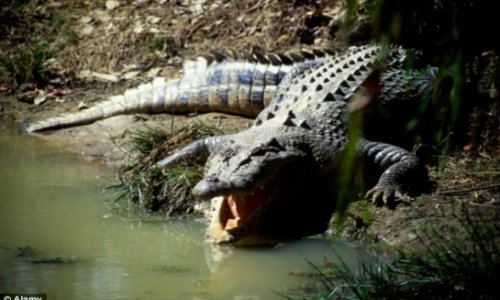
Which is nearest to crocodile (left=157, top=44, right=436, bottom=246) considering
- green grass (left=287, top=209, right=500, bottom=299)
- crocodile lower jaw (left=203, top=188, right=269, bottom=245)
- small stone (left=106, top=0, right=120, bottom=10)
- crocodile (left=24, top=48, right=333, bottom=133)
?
crocodile lower jaw (left=203, top=188, right=269, bottom=245)

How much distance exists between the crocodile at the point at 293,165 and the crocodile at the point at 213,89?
121cm

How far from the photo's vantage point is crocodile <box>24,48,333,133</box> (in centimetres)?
877

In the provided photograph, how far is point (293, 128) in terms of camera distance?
21.9 feet

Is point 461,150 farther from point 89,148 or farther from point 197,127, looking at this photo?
point 89,148

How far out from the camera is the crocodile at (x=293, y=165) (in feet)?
19.2

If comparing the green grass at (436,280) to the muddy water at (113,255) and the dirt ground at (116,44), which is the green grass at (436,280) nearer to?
the muddy water at (113,255)

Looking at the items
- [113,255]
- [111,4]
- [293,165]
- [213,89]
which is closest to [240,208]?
[293,165]

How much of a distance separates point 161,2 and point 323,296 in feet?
25.0

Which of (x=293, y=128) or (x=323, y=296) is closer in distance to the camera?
(x=323, y=296)

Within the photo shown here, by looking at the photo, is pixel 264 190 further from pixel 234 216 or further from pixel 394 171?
pixel 394 171

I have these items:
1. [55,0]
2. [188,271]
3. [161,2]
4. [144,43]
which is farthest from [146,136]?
[55,0]

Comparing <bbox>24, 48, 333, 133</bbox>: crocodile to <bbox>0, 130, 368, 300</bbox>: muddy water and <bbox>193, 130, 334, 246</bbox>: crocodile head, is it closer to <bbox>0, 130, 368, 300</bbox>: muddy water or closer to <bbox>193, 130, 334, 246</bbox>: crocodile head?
<bbox>0, 130, 368, 300</bbox>: muddy water

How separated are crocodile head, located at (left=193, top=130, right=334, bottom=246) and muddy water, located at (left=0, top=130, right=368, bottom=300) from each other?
19 cm

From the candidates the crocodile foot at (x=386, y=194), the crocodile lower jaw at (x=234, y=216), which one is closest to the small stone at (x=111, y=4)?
the crocodile lower jaw at (x=234, y=216)
